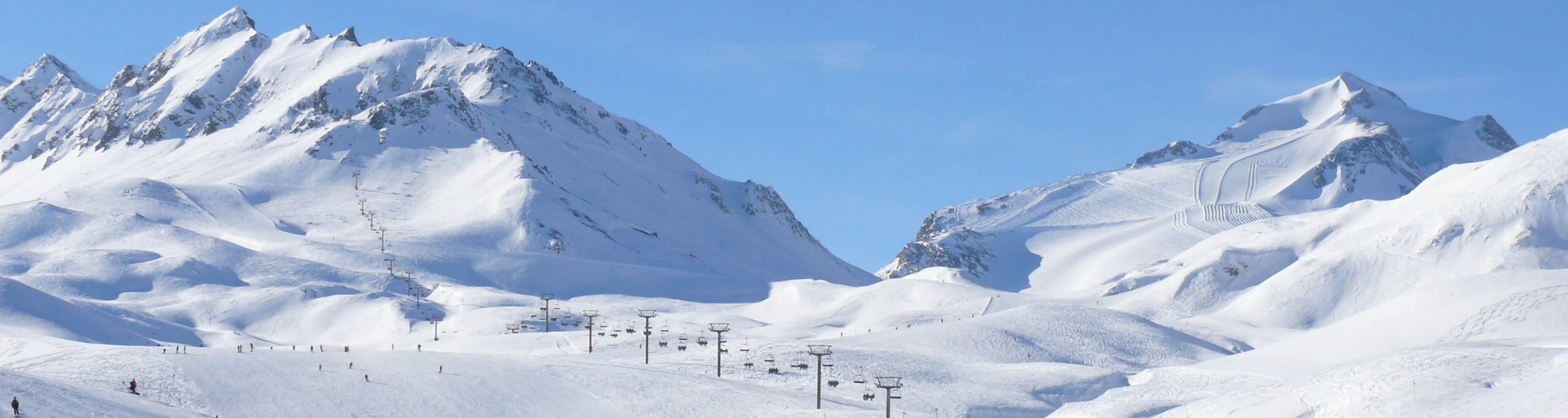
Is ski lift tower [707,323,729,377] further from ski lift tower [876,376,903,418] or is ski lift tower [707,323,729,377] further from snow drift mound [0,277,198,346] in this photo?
snow drift mound [0,277,198,346]

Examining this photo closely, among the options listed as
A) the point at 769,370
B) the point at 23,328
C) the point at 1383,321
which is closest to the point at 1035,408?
the point at 769,370

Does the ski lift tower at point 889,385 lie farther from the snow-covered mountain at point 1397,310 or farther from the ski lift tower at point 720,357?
the ski lift tower at point 720,357

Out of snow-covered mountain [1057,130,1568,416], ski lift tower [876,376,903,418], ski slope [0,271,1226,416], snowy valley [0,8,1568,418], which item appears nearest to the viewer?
snow-covered mountain [1057,130,1568,416]

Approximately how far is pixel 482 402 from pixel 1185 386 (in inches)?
1767

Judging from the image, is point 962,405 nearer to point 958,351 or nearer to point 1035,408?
point 1035,408

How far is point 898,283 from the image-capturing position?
609 feet

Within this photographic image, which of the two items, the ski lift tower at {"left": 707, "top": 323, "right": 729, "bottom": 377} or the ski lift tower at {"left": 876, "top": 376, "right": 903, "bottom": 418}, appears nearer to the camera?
the ski lift tower at {"left": 876, "top": 376, "right": 903, "bottom": 418}

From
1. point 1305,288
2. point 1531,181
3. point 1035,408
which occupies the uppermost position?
point 1531,181

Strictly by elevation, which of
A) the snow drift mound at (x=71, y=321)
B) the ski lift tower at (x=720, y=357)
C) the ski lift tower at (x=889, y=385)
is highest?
the snow drift mound at (x=71, y=321)

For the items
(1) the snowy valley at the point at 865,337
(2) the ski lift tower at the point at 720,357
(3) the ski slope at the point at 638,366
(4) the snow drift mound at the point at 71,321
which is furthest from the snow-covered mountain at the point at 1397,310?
(4) the snow drift mound at the point at 71,321

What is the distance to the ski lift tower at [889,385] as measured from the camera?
8489 cm

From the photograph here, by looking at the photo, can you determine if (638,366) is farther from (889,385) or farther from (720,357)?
(889,385)

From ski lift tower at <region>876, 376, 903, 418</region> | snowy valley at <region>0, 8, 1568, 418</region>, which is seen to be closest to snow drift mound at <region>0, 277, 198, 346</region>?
snowy valley at <region>0, 8, 1568, 418</region>

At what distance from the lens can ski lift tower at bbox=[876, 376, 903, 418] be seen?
279 ft
